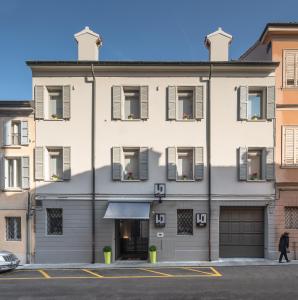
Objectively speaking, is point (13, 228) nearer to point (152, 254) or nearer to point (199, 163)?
point (152, 254)

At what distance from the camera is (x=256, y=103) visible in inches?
733

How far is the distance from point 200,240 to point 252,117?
7.57 metres

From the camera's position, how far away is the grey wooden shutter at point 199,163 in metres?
18.0

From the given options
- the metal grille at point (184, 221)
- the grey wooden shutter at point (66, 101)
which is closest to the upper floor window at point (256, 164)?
the metal grille at point (184, 221)

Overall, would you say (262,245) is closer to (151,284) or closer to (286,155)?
(286,155)

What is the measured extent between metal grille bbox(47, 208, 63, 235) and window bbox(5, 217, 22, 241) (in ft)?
5.58

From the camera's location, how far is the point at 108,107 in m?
18.3

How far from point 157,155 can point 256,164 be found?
18.8 ft

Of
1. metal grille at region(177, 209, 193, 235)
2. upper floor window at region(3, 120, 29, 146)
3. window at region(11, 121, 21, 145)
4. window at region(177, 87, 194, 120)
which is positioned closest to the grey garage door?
metal grille at region(177, 209, 193, 235)

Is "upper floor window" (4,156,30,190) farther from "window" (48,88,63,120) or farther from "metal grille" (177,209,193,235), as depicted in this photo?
"metal grille" (177,209,193,235)

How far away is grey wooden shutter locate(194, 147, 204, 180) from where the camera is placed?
1802 centimetres

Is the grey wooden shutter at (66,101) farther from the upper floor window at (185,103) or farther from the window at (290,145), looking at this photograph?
A: the window at (290,145)

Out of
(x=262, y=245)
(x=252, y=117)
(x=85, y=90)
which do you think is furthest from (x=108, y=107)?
(x=262, y=245)

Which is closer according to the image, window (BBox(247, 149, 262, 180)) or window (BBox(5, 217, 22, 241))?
window (BBox(5, 217, 22, 241))
